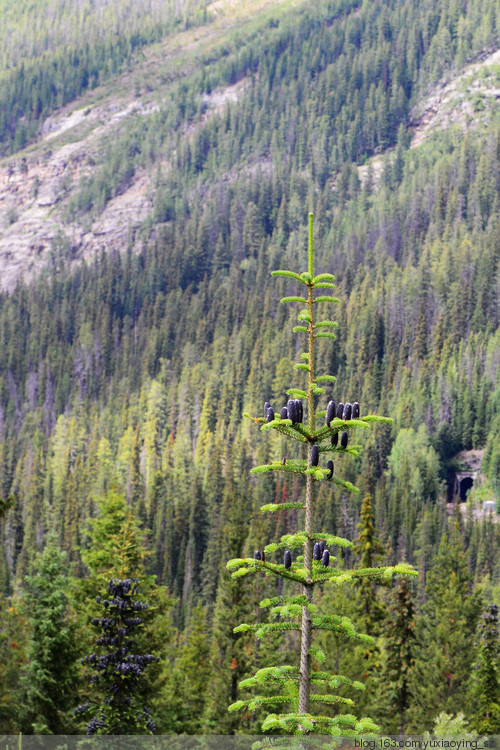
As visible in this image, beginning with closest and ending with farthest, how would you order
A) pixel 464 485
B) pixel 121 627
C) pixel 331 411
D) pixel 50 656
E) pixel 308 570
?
pixel 331 411, pixel 308 570, pixel 121 627, pixel 50 656, pixel 464 485

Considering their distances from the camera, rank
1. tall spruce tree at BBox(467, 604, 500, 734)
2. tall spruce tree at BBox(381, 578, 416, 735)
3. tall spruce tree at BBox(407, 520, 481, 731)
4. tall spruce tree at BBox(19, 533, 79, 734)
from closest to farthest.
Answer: tall spruce tree at BBox(19, 533, 79, 734) < tall spruce tree at BBox(467, 604, 500, 734) < tall spruce tree at BBox(381, 578, 416, 735) < tall spruce tree at BBox(407, 520, 481, 731)

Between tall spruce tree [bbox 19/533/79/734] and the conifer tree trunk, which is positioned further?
tall spruce tree [bbox 19/533/79/734]

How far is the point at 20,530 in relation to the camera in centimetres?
15738

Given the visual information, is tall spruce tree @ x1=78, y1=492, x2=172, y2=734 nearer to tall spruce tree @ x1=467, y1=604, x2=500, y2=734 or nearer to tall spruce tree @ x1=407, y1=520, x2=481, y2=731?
tall spruce tree @ x1=467, y1=604, x2=500, y2=734

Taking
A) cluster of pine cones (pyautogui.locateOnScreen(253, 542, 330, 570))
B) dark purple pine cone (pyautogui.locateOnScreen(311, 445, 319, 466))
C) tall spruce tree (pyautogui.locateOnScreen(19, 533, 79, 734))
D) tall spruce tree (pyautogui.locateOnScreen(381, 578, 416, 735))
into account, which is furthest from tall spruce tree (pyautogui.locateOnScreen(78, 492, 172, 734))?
dark purple pine cone (pyautogui.locateOnScreen(311, 445, 319, 466))

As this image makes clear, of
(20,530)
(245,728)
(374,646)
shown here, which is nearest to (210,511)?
(20,530)

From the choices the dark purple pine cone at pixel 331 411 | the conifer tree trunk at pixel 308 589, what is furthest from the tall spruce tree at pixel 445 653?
the dark purple pine cone at pixel 331 411

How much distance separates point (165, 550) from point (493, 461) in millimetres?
60696

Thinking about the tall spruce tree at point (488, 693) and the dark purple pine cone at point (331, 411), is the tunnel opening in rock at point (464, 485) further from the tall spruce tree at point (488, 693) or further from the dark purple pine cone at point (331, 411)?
the dark purple pine cone at point (331, 411)

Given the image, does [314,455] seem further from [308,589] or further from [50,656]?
[50,656]

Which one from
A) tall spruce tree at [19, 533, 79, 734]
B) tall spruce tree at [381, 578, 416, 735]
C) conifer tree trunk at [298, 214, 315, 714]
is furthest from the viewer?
tall spruce tree at [381, 578, 416, 735]

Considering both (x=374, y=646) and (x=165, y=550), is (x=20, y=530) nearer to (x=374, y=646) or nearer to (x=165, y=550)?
(x=165, y=550)

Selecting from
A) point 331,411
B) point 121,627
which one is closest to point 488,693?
point 121,627

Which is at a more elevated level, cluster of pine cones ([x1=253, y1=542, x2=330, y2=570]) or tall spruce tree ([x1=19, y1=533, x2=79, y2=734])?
cluster of pine cones ([x1=253, y1=542, x2=330, y2=570])
